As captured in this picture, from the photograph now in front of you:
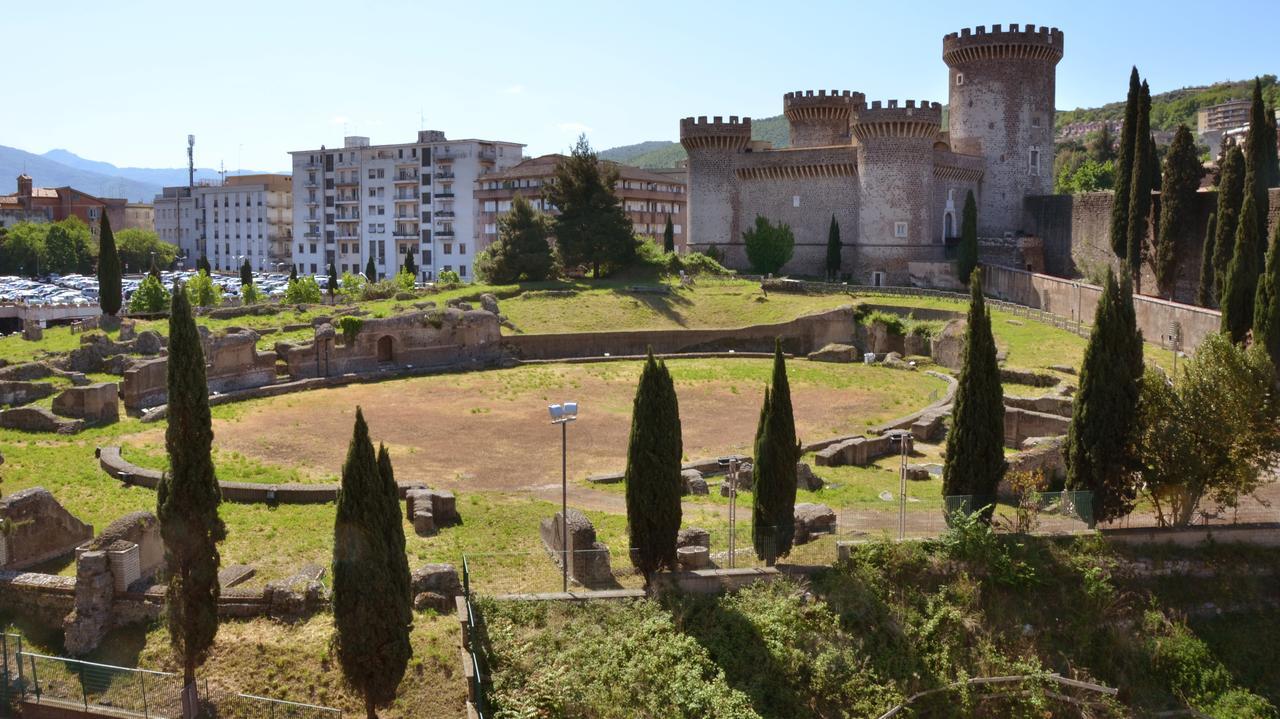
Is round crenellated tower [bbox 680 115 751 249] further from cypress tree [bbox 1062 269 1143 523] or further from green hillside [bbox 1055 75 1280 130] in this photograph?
green hillside [bbox 1055 75 1280 130]

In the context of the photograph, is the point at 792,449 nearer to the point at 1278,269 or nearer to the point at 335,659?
the point at 335,659

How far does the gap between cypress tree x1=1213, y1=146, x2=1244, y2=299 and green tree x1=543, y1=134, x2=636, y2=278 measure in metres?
31.5

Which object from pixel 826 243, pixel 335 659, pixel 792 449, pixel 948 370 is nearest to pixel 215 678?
pixel 335 659

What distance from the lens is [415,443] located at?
3316 centimetres

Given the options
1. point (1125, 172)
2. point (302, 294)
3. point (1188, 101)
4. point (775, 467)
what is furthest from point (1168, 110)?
point (775, 467)

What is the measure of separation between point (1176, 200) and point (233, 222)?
9880 centimetres

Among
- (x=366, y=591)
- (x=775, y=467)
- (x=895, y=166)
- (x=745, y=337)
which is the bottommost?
(x=366, y=591)

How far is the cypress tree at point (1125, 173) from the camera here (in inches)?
1865

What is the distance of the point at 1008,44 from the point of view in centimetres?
6350

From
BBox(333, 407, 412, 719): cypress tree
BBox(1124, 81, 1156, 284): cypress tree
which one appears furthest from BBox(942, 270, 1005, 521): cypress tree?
BBox(1124, 81, 1156, 284): cypress tree

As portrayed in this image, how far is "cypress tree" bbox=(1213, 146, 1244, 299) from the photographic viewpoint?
1559 inches

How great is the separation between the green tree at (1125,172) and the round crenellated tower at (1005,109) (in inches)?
614

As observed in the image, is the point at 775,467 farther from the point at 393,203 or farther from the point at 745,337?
the point at 393,203

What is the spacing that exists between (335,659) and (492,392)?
24740 millimetres
